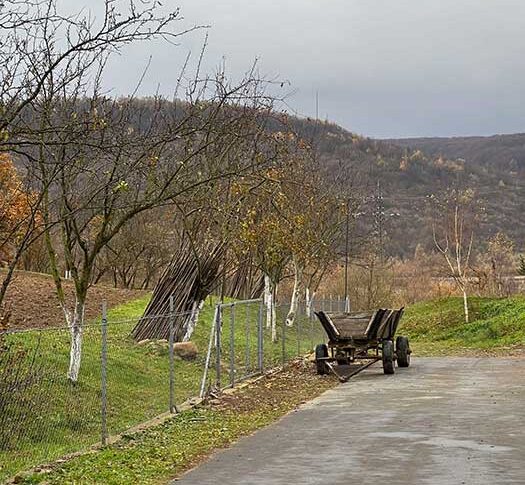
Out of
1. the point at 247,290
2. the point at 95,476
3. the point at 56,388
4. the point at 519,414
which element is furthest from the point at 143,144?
the point at 247,290

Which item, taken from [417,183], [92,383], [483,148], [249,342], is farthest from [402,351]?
Answer: [483,148]

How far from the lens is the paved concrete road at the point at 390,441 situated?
996cm

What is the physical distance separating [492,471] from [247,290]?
112ft

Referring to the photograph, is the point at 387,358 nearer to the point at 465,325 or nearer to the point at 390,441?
the point at 390,441

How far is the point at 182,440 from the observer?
1235 centimetres

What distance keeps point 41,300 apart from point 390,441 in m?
18.9

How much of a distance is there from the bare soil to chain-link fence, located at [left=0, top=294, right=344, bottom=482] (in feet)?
7.36

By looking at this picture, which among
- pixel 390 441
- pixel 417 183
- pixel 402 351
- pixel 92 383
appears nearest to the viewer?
pixel 390 441

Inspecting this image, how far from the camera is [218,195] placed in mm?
24344

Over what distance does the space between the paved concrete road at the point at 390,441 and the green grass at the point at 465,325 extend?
1431cm

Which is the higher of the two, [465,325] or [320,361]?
[465,325]

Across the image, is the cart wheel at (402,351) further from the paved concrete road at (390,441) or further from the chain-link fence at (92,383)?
the paved concrete road at (390,441)

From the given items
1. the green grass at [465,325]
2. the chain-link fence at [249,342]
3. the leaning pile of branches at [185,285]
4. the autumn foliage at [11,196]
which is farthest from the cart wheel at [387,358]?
the green grass at [465,325]

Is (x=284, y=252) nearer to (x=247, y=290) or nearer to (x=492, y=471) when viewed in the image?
(x=247, y=290)
